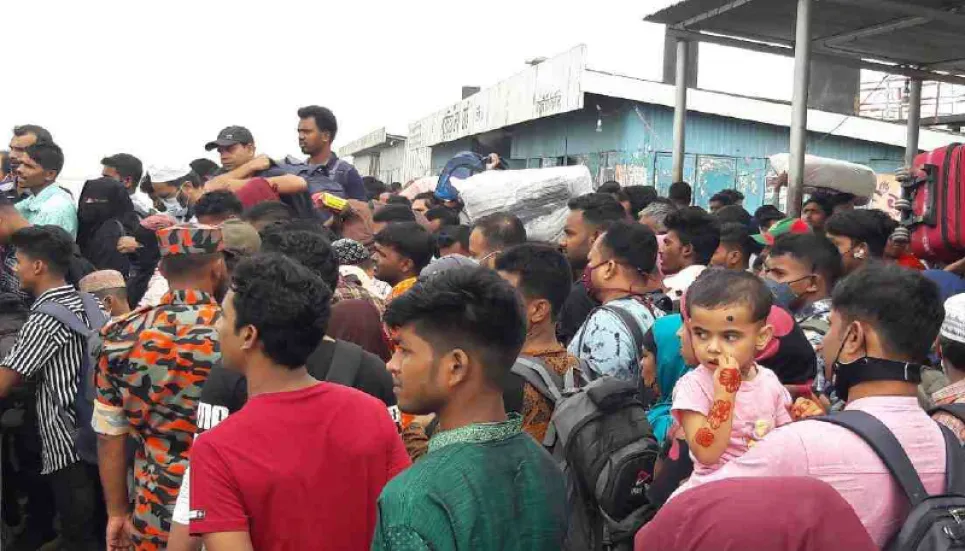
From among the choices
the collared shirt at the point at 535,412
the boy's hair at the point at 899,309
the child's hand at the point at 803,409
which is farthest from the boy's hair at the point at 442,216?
the boy's hair at the point at 899,309

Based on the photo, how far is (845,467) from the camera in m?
2.28

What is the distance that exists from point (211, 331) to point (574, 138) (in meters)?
16.4

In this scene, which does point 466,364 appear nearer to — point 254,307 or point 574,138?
point 254,307

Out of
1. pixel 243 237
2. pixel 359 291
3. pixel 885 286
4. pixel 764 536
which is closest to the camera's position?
pixel 764 536

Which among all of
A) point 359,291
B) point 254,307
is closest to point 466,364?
point 254,307

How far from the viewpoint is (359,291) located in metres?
4.92

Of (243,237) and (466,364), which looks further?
(243,237)

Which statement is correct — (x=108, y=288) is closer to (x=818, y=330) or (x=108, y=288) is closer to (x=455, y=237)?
(x=455, y=237)

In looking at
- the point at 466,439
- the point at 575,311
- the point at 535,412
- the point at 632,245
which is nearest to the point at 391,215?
the point at 575,311

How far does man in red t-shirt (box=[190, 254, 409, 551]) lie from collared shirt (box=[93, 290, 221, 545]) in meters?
→ 0.58

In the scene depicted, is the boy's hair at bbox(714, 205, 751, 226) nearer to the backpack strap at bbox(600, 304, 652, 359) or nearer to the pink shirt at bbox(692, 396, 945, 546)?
the backpack strap at bbox(600, 304, 652, 359)

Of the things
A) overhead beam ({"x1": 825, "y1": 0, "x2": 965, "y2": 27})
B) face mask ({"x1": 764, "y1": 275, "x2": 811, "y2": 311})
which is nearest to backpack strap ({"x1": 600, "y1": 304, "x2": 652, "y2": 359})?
face mask ({"x1": 764, "y1": 275, "x2": 811, "y2": 311})

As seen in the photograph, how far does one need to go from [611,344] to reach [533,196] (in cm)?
415

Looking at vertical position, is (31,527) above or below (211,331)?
below
